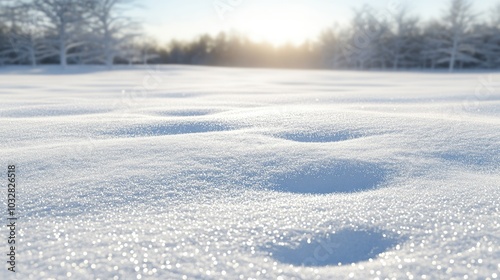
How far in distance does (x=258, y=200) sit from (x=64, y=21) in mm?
15400

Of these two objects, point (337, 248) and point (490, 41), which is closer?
point (337, 248)

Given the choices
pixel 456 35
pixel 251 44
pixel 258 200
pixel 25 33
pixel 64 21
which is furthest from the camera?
pixel 251 44

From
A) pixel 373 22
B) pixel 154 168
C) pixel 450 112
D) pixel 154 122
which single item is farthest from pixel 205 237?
pixel 373 22

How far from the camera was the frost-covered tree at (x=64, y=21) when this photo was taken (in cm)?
1330

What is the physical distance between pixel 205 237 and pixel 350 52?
73.9ft

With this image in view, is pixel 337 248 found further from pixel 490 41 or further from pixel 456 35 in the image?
pixel 490 41

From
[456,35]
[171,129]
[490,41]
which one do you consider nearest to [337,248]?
[171,129]

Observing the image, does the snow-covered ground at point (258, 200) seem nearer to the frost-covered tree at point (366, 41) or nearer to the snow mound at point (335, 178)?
the snow mound at point (335, 178)

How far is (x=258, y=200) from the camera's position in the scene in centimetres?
99

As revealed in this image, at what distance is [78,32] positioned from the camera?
Result: 573 inches

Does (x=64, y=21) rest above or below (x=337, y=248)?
above

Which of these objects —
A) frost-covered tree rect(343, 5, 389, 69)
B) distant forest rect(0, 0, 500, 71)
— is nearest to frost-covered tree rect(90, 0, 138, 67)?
distant forest rect(0, 0, 500, 71)

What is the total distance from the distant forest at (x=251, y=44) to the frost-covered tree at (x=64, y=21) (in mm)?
36

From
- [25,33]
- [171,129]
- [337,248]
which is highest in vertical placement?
[25,33]
